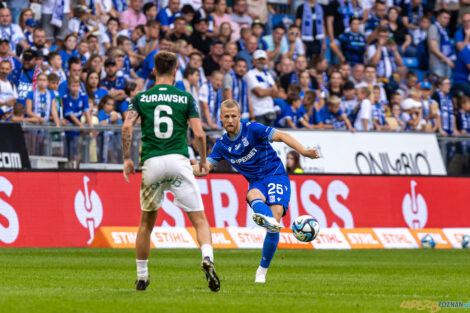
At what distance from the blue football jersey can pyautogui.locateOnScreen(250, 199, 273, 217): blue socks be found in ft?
1.87

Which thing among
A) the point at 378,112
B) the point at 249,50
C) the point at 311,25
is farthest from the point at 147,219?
the point at 311,25

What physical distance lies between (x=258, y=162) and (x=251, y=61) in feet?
40.8

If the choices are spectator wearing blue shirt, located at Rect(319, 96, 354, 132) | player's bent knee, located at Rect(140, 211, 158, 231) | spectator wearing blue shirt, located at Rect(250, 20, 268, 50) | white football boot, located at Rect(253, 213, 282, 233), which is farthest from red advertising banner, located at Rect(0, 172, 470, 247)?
player's bent knee, located at Rect(140, 211, 158, 231)

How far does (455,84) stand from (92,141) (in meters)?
12.6

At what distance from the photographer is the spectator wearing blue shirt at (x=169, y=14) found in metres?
25.2

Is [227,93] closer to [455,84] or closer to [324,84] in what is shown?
[324,84]

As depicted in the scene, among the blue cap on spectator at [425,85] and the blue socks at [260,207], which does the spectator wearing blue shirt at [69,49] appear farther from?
the blue socks at [260,207]

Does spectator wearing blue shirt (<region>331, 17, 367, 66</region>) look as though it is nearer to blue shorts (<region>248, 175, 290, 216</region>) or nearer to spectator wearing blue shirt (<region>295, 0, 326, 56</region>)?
spectator wearing blue shirt (<region>295, 0, 326, 56</region>)

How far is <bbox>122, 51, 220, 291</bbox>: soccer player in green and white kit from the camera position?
9930 mm

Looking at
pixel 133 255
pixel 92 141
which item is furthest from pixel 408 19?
pixel 133 255

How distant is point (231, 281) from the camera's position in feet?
40.7

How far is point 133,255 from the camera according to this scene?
59.7 ft

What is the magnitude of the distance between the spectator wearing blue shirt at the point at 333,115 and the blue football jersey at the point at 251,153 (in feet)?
40.1

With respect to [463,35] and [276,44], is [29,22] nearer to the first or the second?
[276,44]
